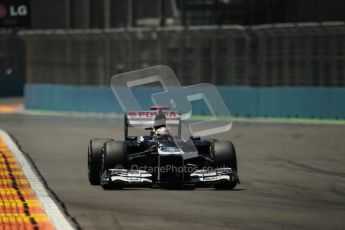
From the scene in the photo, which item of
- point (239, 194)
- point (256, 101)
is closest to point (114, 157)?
point (239, 194)

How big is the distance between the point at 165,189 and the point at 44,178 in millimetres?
2712

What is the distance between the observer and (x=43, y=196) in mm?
14727

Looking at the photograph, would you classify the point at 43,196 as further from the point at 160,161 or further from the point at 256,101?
the point at 256,101

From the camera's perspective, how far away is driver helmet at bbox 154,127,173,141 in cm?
1687

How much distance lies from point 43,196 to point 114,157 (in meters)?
1.68

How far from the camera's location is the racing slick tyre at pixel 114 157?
628 inches

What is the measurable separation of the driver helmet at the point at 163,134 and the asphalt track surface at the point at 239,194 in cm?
132

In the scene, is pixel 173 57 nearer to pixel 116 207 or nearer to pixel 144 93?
pixel 144 93


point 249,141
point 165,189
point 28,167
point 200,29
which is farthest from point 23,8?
point 165,189

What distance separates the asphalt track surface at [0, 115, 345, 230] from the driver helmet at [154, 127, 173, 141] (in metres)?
1.32

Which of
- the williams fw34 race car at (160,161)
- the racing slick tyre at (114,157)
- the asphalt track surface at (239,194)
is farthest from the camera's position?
the racing slick tyre at (114,157)

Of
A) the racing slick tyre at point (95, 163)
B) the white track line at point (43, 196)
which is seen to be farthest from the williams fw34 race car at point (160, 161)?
the white track line at point (43, 196)

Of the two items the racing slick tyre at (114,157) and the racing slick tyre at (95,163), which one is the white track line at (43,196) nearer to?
the racing slick tyre at (95,163)

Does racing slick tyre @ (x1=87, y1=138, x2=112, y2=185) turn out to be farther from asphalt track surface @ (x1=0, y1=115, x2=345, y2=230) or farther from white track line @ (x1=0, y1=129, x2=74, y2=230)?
white track line @ (x1=0, y1=129, x2=74, y2=230)
